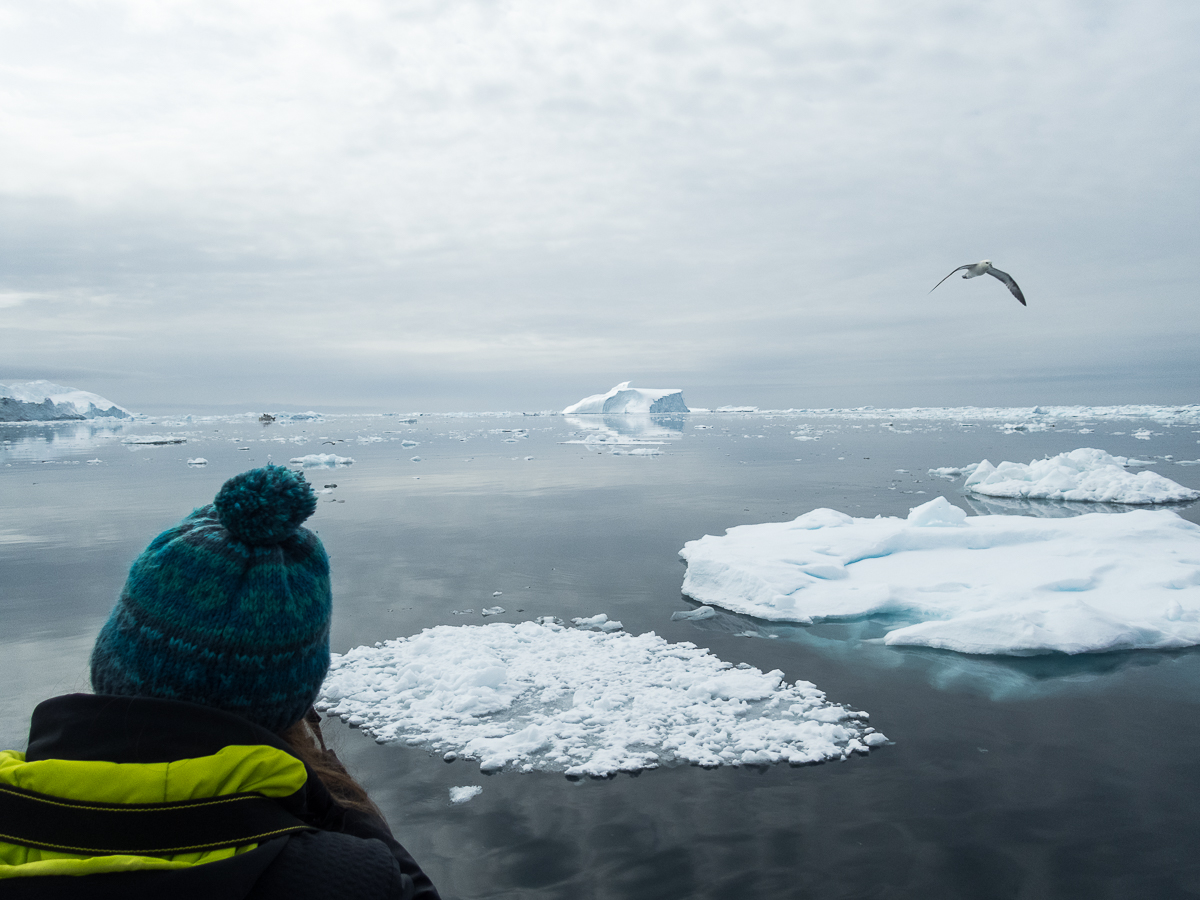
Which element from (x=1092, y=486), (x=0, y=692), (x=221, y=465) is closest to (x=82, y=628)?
(x=0, y=692)

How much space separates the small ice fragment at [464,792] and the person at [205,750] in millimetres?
4033

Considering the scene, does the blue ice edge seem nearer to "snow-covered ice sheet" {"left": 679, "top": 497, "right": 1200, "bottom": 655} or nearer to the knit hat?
"snow-covered ice sheet" {"left": 679, "top": 497, "right": 1200, "bottom": 655}

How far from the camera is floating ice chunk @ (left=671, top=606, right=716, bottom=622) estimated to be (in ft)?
30.5

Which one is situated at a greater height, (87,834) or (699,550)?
(87,834)

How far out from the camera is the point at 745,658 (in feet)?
25.3

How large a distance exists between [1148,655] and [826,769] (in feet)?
16.1

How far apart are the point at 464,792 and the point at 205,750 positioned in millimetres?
4460

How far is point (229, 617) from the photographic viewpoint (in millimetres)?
1271

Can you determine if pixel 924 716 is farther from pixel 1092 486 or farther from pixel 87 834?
pixel 1092 486

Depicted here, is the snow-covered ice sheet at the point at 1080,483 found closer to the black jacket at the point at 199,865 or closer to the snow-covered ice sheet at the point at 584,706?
the snow-covered ice sheet at the point at 584,706

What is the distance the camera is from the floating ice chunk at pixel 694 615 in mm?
9281

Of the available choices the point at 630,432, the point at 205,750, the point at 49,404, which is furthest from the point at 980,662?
the point at 49,404

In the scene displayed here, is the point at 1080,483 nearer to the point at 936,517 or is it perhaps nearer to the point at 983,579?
the point at 936,517

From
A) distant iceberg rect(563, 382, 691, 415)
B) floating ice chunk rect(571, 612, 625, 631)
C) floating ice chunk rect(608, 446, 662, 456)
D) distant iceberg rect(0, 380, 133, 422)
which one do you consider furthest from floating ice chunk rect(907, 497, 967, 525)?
distant iceberg rect(0, 380, 133, 422)
